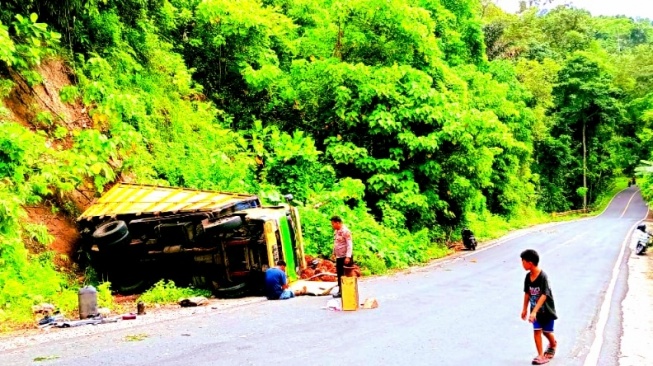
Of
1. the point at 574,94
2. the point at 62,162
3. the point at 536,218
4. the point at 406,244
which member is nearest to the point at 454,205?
the point at 406,244

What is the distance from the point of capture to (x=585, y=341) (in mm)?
8859

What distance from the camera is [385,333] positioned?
28.9 feet

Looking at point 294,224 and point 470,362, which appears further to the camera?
point 294,224

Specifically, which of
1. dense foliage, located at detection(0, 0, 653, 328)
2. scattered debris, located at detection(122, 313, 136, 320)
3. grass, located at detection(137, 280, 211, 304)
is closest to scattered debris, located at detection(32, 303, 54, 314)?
dense foliage, located at detection(0, 0, 653, 328)

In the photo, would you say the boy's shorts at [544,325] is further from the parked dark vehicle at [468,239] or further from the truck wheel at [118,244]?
the parked dark vehicle at [468,239]

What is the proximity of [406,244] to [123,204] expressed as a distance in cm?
1064

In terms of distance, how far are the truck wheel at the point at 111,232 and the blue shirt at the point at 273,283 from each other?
315 cm

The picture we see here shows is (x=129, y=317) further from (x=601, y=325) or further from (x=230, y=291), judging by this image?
(x=601, y=325)

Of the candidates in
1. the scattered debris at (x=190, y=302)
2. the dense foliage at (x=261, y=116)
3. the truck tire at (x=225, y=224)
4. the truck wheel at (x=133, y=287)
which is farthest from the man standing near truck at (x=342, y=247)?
the dense foliage at (x=261, y=116)

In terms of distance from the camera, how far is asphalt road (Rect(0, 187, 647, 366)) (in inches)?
284

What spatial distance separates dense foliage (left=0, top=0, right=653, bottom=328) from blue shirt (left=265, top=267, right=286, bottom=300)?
3986 mm

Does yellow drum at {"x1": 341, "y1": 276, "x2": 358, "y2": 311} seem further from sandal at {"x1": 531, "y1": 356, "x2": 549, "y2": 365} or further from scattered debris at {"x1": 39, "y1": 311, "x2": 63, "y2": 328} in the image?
scattered debris at {"x1": 39, "y1": 311, "x2": 63, "y2": 328}

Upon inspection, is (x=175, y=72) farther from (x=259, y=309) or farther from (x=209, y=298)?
(x=259, y=309)

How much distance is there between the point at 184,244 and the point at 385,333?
213 inches
